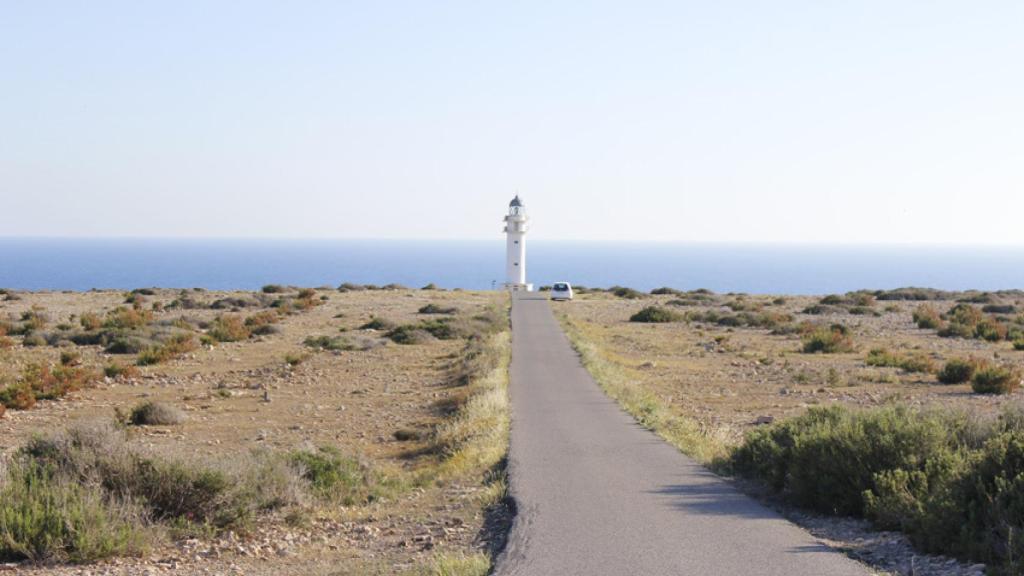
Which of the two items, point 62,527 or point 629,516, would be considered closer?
point 62,527

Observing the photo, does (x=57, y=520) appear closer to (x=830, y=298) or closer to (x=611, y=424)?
(x=611, y=424)

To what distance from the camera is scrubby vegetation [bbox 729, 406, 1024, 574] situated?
302 inches

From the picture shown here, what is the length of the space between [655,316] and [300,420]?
1234 inches

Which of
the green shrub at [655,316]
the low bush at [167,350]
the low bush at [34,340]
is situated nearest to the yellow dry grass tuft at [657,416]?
the low bush at [167,350]

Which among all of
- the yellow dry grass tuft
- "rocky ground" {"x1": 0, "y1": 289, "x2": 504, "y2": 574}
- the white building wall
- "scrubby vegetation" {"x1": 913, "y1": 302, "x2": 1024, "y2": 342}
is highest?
the white building wall

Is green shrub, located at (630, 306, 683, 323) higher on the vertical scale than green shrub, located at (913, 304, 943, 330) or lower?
lower

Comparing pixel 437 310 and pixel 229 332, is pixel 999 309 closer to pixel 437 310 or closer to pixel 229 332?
pixel 437 310

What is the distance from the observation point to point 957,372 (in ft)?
80.5

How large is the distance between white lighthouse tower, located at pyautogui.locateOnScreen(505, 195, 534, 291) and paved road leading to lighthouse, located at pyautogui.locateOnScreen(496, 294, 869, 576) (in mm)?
54551

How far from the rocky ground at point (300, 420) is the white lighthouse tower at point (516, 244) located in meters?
24.2

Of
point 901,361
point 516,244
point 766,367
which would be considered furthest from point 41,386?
point 516,244

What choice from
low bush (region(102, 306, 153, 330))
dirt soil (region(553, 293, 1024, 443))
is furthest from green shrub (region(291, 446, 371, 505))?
low bush (region(102, 306, 153, 330))

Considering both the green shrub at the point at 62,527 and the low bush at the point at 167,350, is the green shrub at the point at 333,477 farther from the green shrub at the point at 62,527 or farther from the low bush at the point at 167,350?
the low bush at the point at 167,350

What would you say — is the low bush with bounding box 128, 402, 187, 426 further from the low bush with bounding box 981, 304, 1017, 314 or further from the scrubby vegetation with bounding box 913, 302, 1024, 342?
the low bush with bounding box 981, 304, 1017, 314
